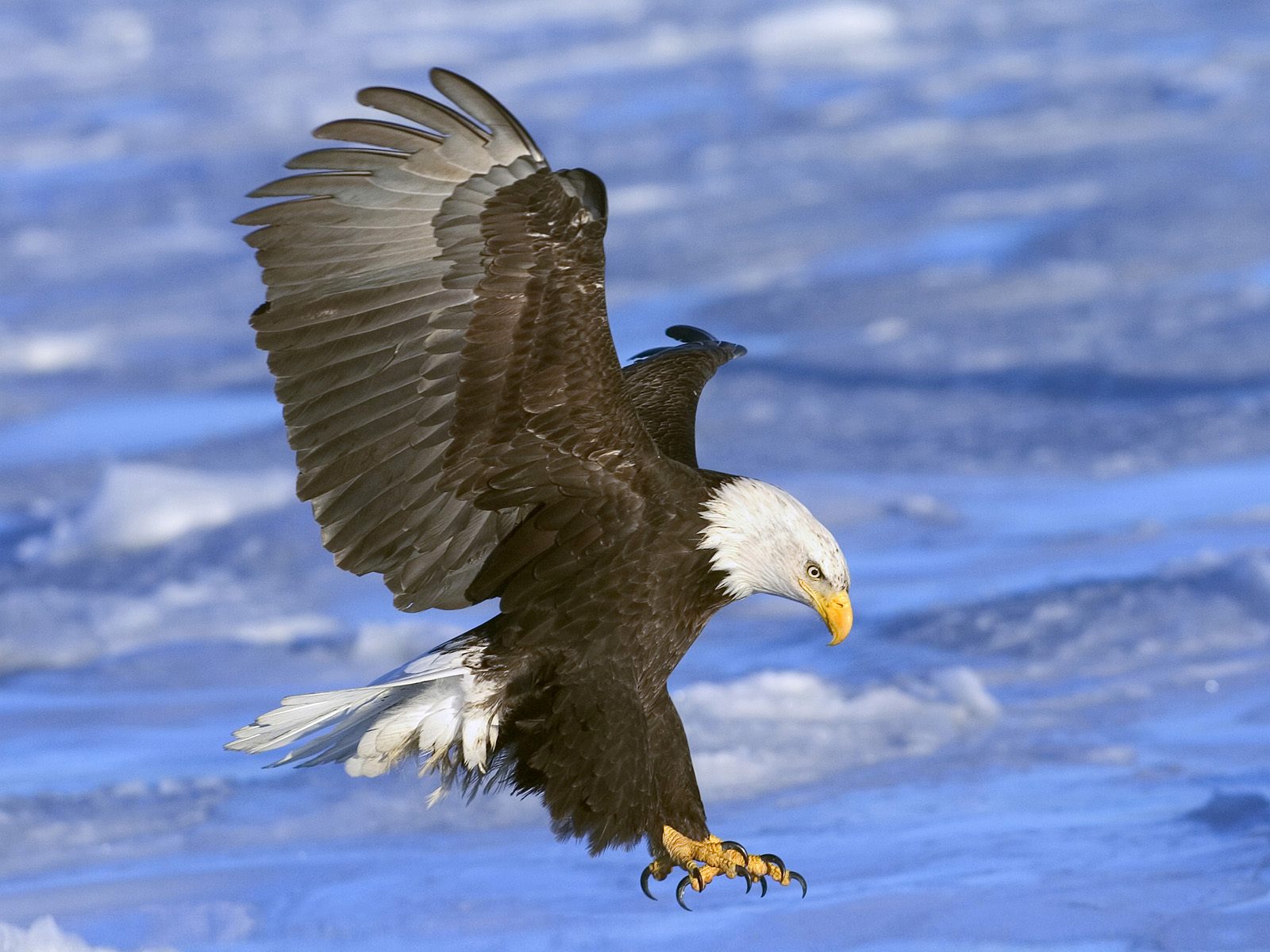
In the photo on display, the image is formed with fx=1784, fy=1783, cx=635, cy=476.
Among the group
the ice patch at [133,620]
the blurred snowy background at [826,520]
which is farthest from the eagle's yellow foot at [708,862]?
the ice patch at [133,620]

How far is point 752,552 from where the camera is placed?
143 inches

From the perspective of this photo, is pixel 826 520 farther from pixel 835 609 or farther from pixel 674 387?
pixel 835 609

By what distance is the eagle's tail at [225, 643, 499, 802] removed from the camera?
11.3ft

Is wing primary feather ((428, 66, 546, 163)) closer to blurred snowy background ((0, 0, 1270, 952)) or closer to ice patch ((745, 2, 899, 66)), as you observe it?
blurred snowy background ((0, 0, 1270, 952))

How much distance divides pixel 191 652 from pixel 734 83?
33.0 ft

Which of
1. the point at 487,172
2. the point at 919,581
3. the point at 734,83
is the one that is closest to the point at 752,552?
the point at 487,172

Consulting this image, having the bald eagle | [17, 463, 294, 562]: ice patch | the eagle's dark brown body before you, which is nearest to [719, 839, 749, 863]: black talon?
the bald eagle

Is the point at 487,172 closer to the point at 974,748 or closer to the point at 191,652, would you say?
the point at 974,748

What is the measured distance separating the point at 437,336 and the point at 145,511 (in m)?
3.48

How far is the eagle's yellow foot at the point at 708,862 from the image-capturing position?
3.85 metres

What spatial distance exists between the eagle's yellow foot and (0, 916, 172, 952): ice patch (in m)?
1.21

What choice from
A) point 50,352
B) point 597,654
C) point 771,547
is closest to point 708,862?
point 597,654

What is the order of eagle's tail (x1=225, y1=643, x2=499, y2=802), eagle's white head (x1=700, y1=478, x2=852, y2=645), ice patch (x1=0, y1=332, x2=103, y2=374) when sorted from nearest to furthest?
eagle's tail (x1=225, y1=643, x2=499, y2=802) → eagle's white head (x1=700, y1=478, x2=852, y2=645) → ice patch (x1=0, y1=332, x2=103, y2=374)

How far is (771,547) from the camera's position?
3646 millimetres
